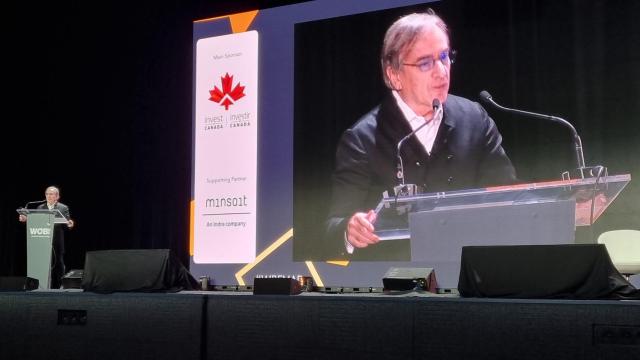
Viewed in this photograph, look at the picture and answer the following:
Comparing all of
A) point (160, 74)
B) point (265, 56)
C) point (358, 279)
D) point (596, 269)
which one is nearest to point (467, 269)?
point (596, 269)

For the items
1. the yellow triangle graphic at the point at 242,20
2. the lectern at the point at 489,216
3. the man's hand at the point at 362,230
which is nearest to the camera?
the lectern at the point at 489,216

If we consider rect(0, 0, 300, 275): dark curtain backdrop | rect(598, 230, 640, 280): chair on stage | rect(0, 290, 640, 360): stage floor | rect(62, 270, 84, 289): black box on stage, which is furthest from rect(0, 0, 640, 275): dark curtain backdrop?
rect(0, 290, 640, 360): stage floor

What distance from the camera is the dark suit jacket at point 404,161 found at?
4715 millimetres

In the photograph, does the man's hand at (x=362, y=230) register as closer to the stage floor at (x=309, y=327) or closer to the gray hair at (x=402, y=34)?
the gray hair at (x=402, y=34)

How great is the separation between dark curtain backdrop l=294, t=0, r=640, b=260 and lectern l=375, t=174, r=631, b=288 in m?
0.11

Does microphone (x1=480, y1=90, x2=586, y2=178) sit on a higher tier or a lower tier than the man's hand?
higher

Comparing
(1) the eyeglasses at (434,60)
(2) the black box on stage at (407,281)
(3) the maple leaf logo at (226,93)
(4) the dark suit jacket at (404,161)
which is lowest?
(2) the black box on stage at (407,281)

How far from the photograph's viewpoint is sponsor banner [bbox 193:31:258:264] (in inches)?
215

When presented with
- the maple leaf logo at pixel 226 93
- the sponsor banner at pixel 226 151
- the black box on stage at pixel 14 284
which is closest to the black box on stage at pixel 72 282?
the black box on stage at pixel 14 284

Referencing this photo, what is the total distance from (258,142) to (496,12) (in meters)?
2.20

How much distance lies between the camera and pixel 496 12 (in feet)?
15.5

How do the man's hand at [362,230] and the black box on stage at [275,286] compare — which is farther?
the man's hand at [362,230]

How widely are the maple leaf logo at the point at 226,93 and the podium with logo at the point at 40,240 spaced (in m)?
1.65

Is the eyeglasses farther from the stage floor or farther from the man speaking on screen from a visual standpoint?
the stage floor
